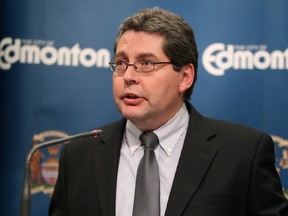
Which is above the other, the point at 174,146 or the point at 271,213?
the point at 174,146

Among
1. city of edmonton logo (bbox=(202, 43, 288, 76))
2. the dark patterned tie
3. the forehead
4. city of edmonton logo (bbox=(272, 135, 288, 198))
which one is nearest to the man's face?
the forehead

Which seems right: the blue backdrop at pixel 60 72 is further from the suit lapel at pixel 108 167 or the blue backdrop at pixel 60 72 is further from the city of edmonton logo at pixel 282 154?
the suit lapel at pixel 108 167

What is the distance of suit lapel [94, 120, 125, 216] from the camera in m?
2.16

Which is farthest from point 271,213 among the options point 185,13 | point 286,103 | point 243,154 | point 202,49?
point 185,13

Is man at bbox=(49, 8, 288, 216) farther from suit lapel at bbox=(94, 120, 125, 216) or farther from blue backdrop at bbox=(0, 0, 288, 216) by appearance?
blue backdrop at bbox=(0, 0, 288, 216)

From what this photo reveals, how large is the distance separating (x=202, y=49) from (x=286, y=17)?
61 centimetres

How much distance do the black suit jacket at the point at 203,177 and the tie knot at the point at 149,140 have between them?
13cm

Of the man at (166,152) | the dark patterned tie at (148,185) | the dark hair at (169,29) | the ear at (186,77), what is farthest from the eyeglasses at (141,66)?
the dark patterned tie at (148,185)

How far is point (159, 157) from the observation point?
227cm

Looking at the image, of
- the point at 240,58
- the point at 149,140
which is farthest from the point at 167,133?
the point at 240,58

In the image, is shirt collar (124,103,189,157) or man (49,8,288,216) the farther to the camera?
shirt collar (124,103,189,157)

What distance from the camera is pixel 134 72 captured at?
2217mm

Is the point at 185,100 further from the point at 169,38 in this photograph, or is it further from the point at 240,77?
the point at 240,77

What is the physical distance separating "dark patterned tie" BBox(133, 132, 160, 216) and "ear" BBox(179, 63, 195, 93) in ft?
1.06
